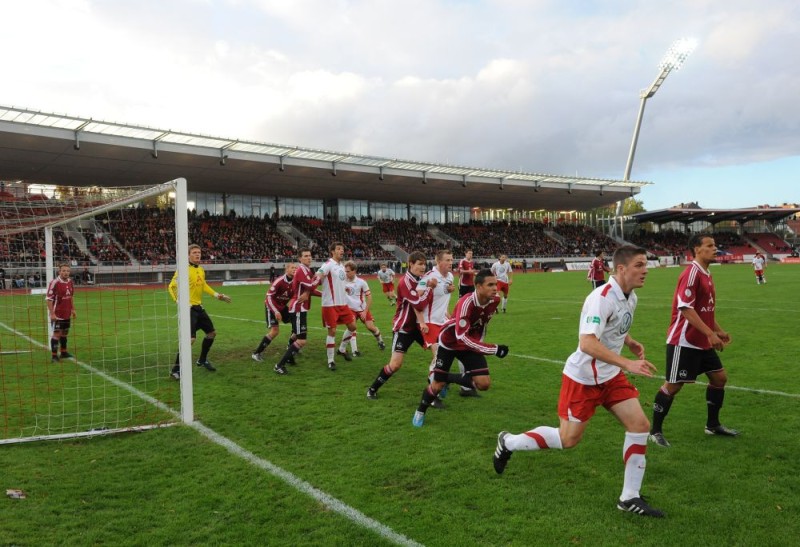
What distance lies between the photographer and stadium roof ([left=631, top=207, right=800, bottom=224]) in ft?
239

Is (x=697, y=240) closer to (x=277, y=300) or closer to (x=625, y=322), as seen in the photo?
(x=625, y=322)

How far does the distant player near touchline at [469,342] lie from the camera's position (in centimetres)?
573

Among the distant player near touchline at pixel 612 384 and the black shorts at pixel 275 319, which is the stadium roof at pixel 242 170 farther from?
the distant player near touchline at pixel 612 384

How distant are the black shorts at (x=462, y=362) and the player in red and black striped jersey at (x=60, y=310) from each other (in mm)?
8150

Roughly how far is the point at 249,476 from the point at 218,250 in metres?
42.6

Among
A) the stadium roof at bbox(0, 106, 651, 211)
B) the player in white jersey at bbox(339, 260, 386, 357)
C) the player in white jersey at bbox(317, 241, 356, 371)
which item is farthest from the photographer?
the stadium roof at bbox(0, 106, 651, 211)

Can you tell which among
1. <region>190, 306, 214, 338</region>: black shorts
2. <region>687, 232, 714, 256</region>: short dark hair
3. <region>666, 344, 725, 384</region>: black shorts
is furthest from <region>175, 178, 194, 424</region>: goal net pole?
<region>687, 232, 714, 256</region>: short dark hair

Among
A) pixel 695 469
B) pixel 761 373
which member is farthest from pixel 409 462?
pixel 761 373

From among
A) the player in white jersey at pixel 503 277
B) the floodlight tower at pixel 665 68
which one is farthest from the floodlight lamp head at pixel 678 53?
the player in white jersey at pixel 503 277

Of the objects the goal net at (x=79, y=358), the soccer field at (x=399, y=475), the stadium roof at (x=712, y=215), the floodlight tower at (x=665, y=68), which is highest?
the floodlight tower at (x=665, y=68)

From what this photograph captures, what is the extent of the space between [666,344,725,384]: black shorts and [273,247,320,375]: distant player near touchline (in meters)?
5.44

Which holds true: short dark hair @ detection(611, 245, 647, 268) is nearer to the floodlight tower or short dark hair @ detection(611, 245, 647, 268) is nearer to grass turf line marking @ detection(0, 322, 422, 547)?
grass turf line marking @ detection(0, 322, 422, 547)

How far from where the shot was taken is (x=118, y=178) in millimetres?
41156

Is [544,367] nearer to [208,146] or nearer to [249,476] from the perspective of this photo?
[249,476]
